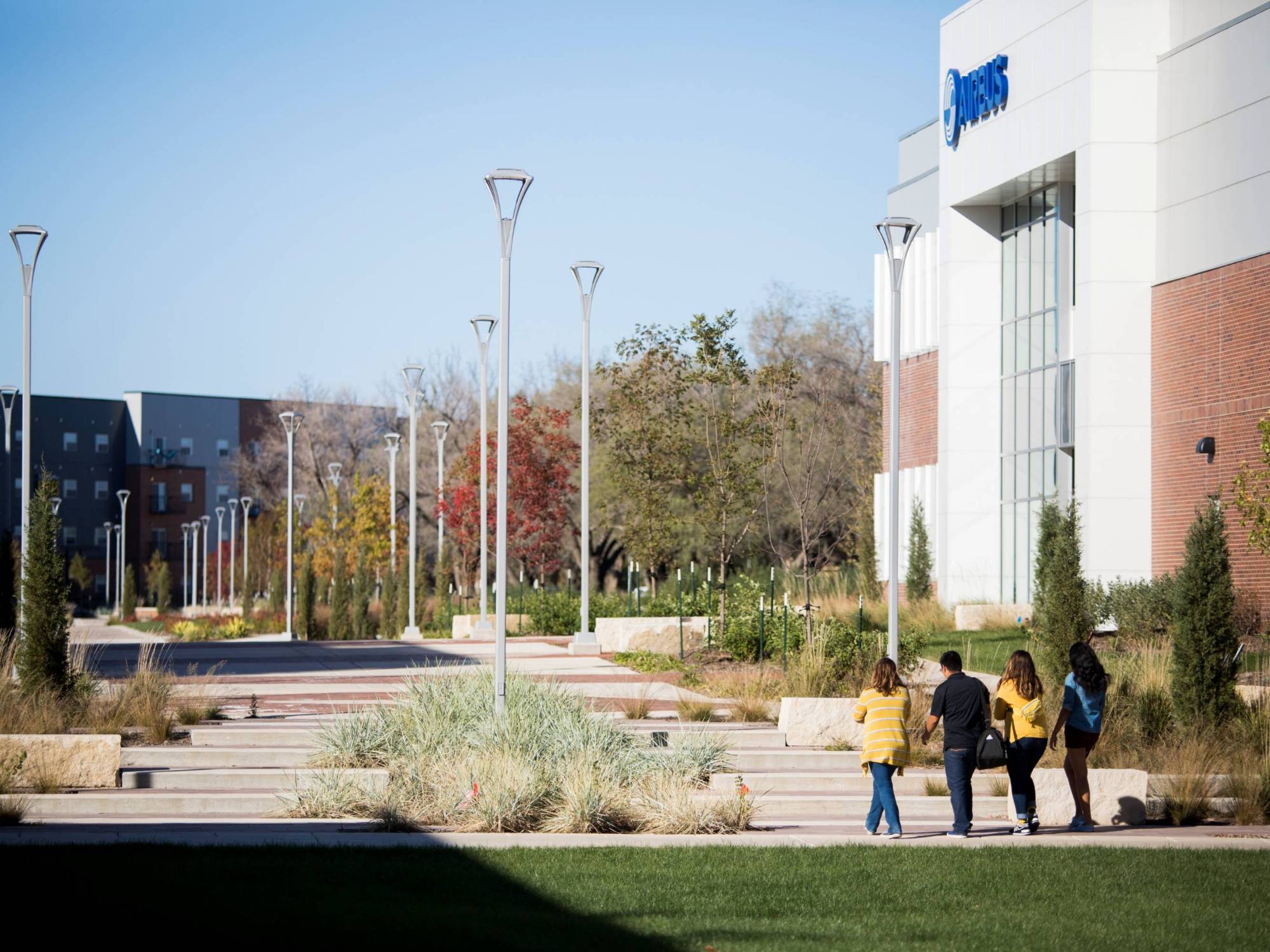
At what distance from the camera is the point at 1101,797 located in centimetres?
1256

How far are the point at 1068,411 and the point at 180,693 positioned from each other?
21.0m

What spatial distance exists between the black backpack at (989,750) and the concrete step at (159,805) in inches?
229

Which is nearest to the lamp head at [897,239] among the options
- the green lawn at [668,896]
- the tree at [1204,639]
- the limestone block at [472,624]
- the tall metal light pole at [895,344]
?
the tall metal light pole at [895,344]

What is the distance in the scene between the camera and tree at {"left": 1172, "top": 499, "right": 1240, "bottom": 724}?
14648 mm

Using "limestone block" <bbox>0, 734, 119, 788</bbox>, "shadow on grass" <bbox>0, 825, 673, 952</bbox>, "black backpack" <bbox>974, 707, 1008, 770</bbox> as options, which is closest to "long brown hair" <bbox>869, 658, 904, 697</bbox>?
"black backpack" <bbox>974, 707, 1008, 770</bbox>

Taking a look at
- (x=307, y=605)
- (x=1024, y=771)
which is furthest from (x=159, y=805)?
(x=307, y=605)

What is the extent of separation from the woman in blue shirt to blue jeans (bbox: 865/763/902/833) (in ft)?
5.67

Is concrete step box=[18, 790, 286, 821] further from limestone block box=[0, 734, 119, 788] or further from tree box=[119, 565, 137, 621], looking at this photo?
tree box=[119, 565, 137, 621]

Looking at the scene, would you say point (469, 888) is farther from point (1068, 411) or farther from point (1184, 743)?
point (1068, 411)

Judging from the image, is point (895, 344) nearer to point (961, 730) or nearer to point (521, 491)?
point (961, 730)

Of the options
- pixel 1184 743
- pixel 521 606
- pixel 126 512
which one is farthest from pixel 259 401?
pixel 1184 743

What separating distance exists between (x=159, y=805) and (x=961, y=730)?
678 cm

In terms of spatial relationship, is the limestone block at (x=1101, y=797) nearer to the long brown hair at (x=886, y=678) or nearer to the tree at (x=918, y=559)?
the long brown hair at (x=886, y=678)

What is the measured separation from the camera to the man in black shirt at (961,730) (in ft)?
37.5
